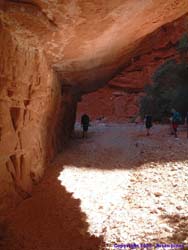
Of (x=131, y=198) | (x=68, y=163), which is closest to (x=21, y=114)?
(x=131, y=198)

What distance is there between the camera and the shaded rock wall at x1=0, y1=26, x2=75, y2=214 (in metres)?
4.54

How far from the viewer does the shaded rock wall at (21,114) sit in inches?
179

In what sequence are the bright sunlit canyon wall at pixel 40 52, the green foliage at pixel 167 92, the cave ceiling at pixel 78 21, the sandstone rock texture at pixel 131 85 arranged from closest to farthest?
1. the cave ceiling at pixel 78 21
2. the bright sunlit canyon wall at pixel 40 52
3. the green foliage at pixel 167 92
4. the sandstone rock texture at pixel 131 85

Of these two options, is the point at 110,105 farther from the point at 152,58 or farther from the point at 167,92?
the point at 167,92

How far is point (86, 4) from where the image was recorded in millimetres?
3973

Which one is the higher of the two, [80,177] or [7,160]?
[7,160]

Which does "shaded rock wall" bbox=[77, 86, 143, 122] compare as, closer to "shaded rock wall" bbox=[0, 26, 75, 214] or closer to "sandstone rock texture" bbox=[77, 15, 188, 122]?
"sandstone rock texture" bbox=[77, 15, 188, 122]

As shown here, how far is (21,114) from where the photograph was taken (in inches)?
203

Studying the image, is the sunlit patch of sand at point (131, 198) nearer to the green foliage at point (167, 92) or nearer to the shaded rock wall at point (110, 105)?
the green foliage at point (167, 92)

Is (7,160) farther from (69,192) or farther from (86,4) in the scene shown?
(86,4)

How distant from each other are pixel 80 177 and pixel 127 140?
13.7 ft

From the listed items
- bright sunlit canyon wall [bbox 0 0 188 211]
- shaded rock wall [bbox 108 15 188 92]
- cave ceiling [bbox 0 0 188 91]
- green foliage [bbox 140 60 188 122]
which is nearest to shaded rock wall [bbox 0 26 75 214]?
bright sunlit canyon wall [bbox 0 0 188 211]

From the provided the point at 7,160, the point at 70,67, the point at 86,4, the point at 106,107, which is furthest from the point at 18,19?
the point at 106,107

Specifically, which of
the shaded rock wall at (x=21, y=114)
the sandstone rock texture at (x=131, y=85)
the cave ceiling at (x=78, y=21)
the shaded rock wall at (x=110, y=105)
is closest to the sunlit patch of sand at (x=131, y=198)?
the shaded rock wall at (x=21, y=114)
